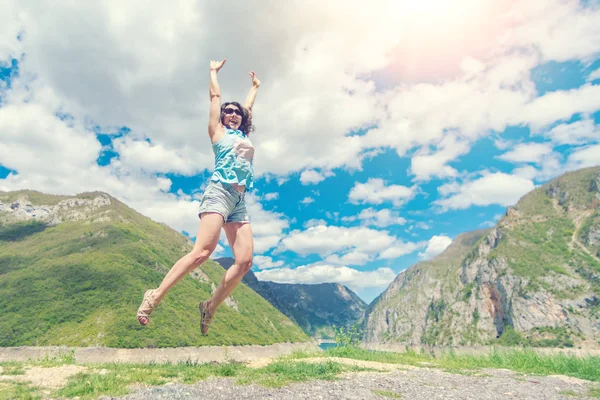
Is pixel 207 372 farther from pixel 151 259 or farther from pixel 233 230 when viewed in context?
pixel 151 259

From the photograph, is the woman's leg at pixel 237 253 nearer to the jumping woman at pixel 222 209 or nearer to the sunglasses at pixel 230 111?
the jumping woman at pixel 222 209

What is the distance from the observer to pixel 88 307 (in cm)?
13312

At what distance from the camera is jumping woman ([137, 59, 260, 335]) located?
200 inches

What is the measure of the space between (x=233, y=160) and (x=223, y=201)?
70 cm

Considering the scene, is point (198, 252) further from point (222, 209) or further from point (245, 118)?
point (245, 118)

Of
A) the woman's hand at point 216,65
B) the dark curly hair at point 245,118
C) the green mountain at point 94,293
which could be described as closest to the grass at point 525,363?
the dark curly hair at point 245,118

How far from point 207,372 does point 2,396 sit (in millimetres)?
2524

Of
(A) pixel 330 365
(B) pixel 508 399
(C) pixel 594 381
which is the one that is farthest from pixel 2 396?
(C) pixel 594 381

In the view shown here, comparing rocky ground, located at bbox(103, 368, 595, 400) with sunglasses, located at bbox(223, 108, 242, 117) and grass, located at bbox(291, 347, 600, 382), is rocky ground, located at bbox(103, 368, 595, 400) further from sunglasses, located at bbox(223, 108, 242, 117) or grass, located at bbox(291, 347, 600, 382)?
sunglasses, located at bbox(223, 108, 242, 117)

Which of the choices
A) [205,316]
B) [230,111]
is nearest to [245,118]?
[230,111]

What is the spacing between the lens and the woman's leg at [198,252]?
198 inches

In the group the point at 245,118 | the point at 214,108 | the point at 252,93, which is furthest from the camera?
the point at 252,93

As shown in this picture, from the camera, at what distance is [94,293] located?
139000 mm

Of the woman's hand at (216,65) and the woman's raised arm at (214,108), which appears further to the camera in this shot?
the woman's hand at (216,65)
